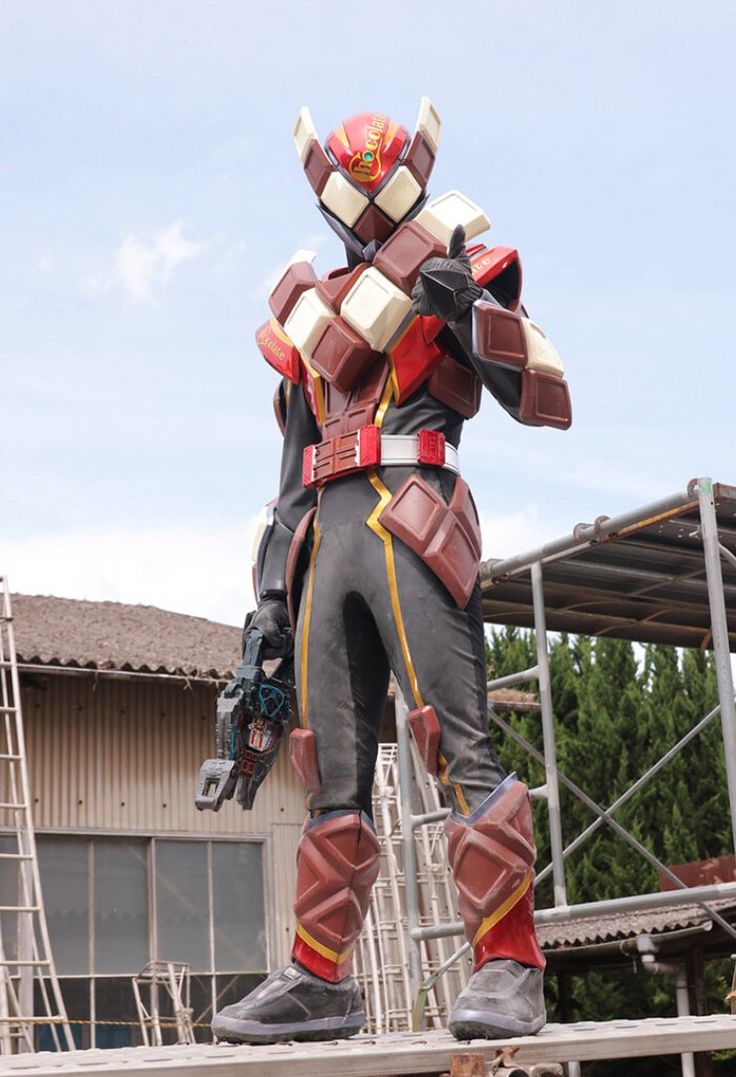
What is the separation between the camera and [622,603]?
7.96 m

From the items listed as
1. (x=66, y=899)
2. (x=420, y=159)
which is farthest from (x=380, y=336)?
(x=66, y=899)

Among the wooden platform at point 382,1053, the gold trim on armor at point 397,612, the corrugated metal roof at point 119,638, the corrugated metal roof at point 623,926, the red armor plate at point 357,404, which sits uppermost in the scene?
the corrugated metal roof at point 119,638

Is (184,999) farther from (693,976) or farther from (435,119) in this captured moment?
(435,119)

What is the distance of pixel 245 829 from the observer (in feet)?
43.0

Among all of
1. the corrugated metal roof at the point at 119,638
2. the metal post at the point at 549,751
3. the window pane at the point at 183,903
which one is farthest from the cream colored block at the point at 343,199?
the window pane at the point at 183,903

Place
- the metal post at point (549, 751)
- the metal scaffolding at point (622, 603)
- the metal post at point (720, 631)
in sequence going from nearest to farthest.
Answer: the metal post at point (720, 631) → the metal scaffolding at point (622, 603) → the metal post at point (549, 751)

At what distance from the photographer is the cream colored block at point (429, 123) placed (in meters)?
4.44

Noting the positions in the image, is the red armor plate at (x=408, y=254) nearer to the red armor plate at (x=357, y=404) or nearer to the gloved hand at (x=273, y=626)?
the red armor plate at (x=357, y=404)

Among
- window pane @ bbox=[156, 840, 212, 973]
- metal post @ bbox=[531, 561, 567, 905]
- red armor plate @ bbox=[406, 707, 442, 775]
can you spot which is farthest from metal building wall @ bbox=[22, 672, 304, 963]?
red armor plate @ bbox=[406, 707, 442, 775]

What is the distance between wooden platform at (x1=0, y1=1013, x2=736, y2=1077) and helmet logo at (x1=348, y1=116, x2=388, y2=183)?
2.41 m

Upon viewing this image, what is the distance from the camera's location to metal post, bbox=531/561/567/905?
265 inches

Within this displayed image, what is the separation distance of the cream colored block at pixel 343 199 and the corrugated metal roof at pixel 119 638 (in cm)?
794

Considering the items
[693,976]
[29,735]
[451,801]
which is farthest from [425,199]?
[693,976]

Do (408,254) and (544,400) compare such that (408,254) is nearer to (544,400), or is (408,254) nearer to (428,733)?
(544,400)
